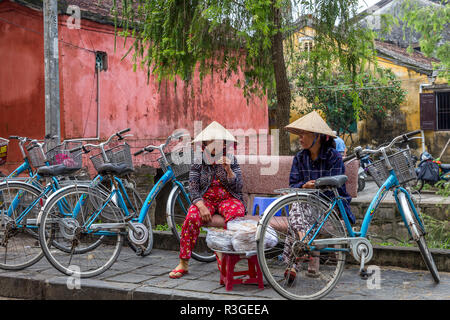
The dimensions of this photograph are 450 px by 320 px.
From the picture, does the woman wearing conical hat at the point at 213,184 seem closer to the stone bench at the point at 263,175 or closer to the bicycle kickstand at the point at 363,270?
the stone bench at the point at 263,175

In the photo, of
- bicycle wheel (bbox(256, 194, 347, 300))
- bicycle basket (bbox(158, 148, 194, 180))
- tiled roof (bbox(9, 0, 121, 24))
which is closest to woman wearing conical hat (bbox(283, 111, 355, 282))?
bicycle wheel (bbox(256, 194, 347, 300))

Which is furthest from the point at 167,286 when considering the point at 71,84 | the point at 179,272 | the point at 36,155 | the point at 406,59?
the point at 406,59

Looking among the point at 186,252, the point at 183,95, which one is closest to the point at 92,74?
the point at 183,95

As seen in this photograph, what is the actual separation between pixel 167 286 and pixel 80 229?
1.00m

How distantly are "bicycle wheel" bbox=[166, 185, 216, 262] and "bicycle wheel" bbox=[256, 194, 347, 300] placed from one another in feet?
4.99

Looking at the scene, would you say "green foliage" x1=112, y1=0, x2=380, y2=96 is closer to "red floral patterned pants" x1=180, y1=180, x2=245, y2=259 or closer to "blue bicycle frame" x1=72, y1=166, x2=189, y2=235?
"blue bicycle frame" x1=72, y1=166, x2=189, y2=235

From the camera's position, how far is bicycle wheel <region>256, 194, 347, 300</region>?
418 cm

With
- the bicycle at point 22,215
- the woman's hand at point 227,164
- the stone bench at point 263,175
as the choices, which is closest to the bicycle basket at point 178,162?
the stone bench at point 263,175

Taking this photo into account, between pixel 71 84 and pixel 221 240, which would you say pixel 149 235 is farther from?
pixel 71 84

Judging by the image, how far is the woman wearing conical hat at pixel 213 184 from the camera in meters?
5.05

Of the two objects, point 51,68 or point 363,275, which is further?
point 51,68

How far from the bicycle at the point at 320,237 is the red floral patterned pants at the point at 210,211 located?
629mm

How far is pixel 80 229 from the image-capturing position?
5000 millimetres

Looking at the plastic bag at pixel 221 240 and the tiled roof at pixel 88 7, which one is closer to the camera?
the plastic bag at pixel 221 240
